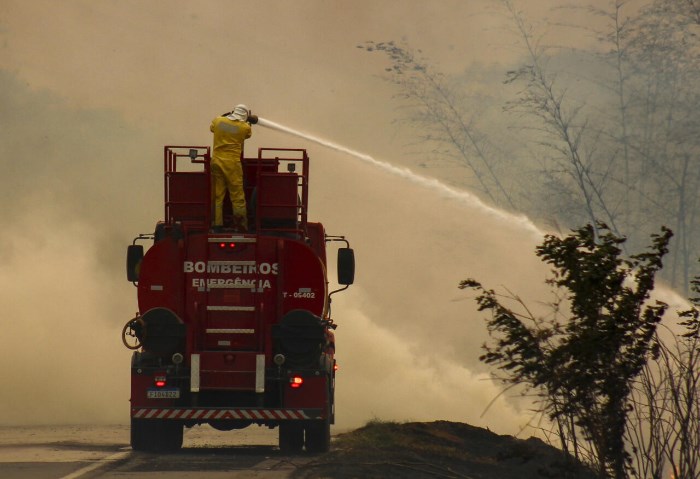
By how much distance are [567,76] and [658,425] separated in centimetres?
3873

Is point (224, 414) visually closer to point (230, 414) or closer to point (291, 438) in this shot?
point (230, 414)

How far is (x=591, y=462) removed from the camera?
46.2ft

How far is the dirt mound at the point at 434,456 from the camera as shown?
15602 millimetres

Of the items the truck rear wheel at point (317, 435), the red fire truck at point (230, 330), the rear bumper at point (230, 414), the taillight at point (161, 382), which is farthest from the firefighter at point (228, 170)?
the truck rear wheel at point (317, 435)

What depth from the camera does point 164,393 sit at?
18.8m

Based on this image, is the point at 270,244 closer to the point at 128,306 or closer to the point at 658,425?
the point at 658,425

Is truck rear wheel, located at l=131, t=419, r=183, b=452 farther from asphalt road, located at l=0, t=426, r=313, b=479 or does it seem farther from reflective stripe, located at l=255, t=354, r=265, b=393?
reflective stripe, located at l=255, t=354, r=265, b=393

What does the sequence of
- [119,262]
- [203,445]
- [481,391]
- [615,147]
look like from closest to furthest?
[203,445], [481,391], [119,262], [615,147]

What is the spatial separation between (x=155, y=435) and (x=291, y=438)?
1.85 meters

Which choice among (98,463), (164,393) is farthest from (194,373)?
(98,463)

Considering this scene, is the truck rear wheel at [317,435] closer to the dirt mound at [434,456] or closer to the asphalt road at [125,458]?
the dirt mound at [434,456]

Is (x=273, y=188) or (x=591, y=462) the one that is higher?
(x=273, y=188)

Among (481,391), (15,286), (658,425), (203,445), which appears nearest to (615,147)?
(481,391)

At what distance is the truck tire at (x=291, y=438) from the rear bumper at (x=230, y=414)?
820 mm
